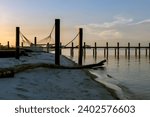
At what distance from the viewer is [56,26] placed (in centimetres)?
2162

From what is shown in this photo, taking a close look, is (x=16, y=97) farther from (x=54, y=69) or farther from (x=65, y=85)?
(x=54, y=69)

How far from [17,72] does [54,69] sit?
4.04m

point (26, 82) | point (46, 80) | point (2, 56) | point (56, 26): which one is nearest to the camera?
point (26, 82)

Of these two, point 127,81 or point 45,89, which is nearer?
point 45,89

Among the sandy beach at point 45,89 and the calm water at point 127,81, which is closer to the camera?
the sandy beach at point 45,89

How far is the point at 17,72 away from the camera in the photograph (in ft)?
50.6

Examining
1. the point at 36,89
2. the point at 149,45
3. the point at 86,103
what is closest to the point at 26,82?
the point at 36,89

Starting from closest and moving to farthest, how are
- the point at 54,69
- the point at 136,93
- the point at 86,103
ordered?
the point at 86,103
the point at 136,93
the point at 54,69

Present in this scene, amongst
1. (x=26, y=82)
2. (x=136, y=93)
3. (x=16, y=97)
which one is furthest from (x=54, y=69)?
(x=16, y=97)

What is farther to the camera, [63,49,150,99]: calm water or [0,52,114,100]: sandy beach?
[63,49,150,99]: calm water

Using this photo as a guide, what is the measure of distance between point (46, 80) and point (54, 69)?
4.80 meters

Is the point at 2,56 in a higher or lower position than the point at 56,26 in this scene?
lower

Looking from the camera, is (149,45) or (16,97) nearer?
(16,97)

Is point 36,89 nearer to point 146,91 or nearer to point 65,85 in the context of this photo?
point 65,85
